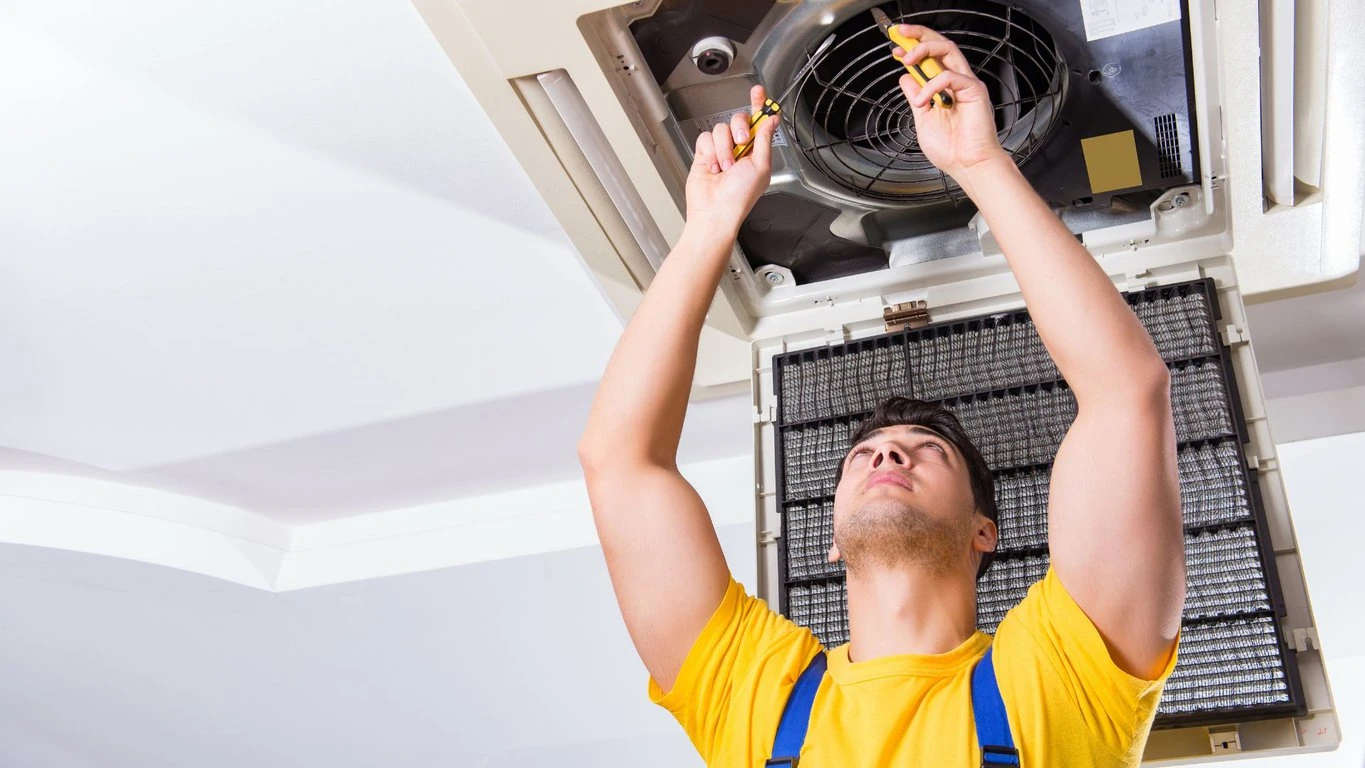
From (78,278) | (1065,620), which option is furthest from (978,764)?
(78,278)

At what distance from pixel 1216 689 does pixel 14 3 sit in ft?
6.99

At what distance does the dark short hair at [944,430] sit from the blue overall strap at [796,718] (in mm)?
322

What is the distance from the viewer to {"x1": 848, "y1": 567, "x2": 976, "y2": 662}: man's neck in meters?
1.43

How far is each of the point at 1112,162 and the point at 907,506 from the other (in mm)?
792

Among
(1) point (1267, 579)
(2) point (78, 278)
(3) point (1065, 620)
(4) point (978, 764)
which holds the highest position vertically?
(2) point (78, 278)

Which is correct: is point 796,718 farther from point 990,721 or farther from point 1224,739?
point 1224,739

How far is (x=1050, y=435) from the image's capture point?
191cm

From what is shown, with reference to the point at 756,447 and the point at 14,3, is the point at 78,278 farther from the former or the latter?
the point at 756,447

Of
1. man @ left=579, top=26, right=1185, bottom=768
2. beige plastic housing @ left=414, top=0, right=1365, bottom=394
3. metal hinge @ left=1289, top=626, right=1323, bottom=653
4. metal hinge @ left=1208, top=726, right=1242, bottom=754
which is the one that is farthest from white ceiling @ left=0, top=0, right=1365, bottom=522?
metal hinge @ left=1208, top=726, right=1242, bottom=754

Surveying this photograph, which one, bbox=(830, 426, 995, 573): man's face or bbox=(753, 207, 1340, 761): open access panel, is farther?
bbox=(753, 207, 1340, 761): open access panel

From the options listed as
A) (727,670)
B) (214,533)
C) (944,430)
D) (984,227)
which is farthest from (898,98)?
(214,533)

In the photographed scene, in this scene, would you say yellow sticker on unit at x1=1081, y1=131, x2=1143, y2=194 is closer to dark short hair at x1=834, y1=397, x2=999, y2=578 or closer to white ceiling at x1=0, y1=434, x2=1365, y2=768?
dark short hair at x1=834, y1=397, x2=999, y2=578

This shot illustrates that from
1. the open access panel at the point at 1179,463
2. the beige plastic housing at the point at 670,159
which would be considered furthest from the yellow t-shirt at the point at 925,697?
the beige plastic housing at the point at 670,159

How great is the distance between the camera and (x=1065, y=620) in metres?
1.31
